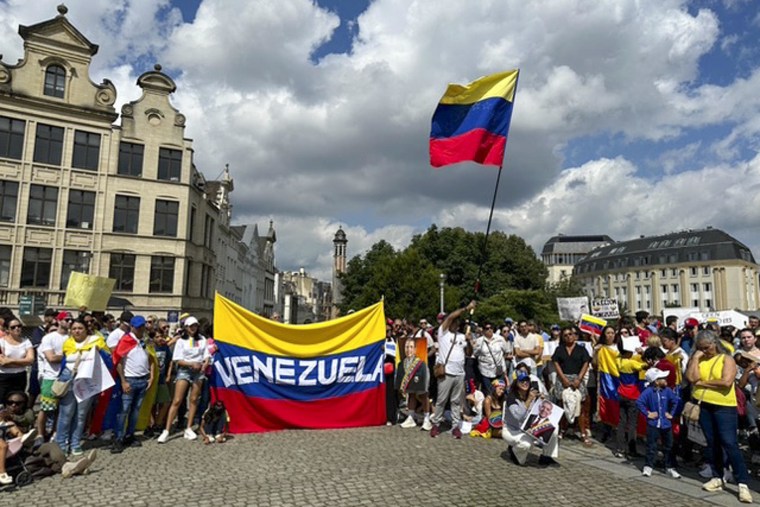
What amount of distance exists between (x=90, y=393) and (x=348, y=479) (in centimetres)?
390

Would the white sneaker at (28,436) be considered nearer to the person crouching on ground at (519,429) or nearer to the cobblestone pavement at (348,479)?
the cobblestone pavement at (348,479)

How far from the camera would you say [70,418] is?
305 inches

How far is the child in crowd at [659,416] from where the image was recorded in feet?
24.2

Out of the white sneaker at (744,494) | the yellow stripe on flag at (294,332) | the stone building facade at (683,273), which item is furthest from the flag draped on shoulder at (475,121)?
the stone building facade at (683,273)

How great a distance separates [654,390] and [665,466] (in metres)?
1.09

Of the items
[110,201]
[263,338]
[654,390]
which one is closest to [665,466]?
[654,390]

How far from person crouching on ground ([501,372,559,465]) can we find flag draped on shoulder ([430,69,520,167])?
425 centimetres

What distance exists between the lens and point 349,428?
400 inches

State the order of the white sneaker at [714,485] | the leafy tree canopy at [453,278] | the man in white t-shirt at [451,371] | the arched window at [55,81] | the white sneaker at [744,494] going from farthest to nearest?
the leafy tree canopy at [453,278], the arched window at [55,81], the man in white t-shirt at [451,371], the white sneaker at [714,485], the white sneaker at [744,494]

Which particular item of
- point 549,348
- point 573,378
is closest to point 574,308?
point 549,348

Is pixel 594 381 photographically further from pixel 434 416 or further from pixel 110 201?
pixel 110 201

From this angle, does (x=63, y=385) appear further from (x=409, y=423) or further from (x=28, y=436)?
(x=409, y=423)

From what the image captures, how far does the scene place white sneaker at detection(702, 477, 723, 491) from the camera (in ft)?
21.8

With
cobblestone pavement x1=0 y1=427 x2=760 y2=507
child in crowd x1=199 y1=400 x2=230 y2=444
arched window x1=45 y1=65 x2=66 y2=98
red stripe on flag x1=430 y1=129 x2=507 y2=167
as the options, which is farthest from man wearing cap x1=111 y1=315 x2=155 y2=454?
arched window x1=45 y1=65 x2=66 y2=98
